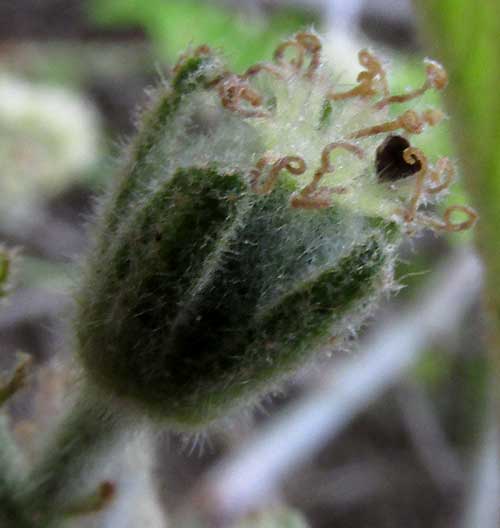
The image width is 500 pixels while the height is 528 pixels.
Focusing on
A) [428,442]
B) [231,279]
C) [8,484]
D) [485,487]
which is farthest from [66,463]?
[428,442]

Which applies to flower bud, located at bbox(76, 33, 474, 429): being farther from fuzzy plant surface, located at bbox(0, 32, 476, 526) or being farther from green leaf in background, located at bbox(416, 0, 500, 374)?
green leaf in background, located at bbox(416, 0, 500, 374)

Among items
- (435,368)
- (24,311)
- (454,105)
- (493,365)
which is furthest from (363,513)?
(454,105)

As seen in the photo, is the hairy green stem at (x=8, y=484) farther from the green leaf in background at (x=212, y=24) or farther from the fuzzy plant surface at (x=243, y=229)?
the green leaf in background at (x=212, y=24)

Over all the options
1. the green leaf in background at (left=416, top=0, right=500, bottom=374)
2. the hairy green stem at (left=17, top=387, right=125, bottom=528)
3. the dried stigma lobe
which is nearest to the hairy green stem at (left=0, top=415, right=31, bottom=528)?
the hairy green stem at (left=17, top=387, right=125, bottom=528)

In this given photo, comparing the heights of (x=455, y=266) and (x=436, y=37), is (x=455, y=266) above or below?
below

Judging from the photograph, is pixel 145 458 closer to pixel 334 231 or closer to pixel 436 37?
pixel 334 231

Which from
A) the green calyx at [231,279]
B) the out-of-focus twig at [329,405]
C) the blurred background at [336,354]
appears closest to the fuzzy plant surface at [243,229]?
the green calyx at [231,279]
